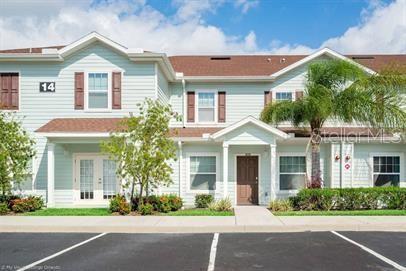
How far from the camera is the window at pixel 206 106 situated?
861 inches

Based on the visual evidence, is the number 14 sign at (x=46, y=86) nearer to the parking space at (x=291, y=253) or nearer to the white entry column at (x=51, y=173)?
the white entry column at (x=51, y=173)

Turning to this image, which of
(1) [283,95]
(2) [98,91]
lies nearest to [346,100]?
(1) [283,95]

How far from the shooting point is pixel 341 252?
984 centimetres

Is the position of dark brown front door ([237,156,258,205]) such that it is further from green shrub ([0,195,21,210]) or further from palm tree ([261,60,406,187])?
green shrub ([0,195,21,210])

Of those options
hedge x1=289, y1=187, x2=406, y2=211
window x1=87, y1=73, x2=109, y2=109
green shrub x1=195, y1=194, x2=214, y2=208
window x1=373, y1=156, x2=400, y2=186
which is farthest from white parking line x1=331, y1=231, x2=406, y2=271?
window x1=87, y1=73, x2=109, y2=109

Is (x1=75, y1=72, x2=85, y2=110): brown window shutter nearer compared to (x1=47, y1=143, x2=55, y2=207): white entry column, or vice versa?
(x1=47, y1=143, x2=55, y2=207): white entry column

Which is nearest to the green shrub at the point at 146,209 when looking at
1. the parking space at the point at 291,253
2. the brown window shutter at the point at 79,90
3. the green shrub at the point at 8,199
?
the parking space at the point at 291,253

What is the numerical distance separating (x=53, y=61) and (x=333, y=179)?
13.6 meters

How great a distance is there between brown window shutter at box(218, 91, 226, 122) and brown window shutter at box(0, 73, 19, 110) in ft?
30.8

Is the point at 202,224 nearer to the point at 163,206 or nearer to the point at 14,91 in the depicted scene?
the point at 163,206

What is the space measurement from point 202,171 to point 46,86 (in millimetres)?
7945

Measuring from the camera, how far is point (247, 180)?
20281 mm

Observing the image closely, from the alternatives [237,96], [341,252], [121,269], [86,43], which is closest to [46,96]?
[86,43]

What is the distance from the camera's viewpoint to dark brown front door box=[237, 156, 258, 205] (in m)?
20.2
